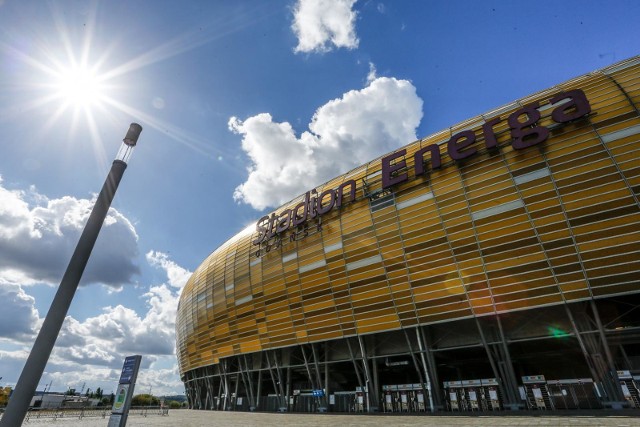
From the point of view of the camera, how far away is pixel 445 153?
29297 millimetres

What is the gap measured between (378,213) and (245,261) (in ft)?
64.1

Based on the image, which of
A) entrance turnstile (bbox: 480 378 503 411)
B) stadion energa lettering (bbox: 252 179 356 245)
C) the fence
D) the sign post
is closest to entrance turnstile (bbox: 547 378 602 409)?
entrance turnstile (bbox: 480 378 503 411)

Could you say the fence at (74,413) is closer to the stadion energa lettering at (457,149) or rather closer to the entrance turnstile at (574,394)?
the stadion energa lettering at (457,149)

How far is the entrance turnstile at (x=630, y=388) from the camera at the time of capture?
67.8 ft

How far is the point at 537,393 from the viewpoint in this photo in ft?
76.6

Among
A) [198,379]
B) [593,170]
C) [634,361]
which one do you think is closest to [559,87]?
[593,170]

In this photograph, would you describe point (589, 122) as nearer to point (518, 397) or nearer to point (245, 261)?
point (518, 397)

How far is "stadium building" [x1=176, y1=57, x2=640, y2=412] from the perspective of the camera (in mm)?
22266

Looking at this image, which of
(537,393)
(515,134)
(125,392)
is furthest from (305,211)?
(125,392)

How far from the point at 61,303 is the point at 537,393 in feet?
93.9

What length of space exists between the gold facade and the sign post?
68.1 feet

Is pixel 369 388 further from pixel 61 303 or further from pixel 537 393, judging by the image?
pixel 61 303

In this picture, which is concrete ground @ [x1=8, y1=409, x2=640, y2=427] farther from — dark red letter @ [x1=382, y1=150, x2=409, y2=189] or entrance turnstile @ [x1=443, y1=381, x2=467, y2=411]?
dark red letter @ [x1=382, y1=150, x2=409, y2=189]

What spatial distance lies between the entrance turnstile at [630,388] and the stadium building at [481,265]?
89 millimetres
